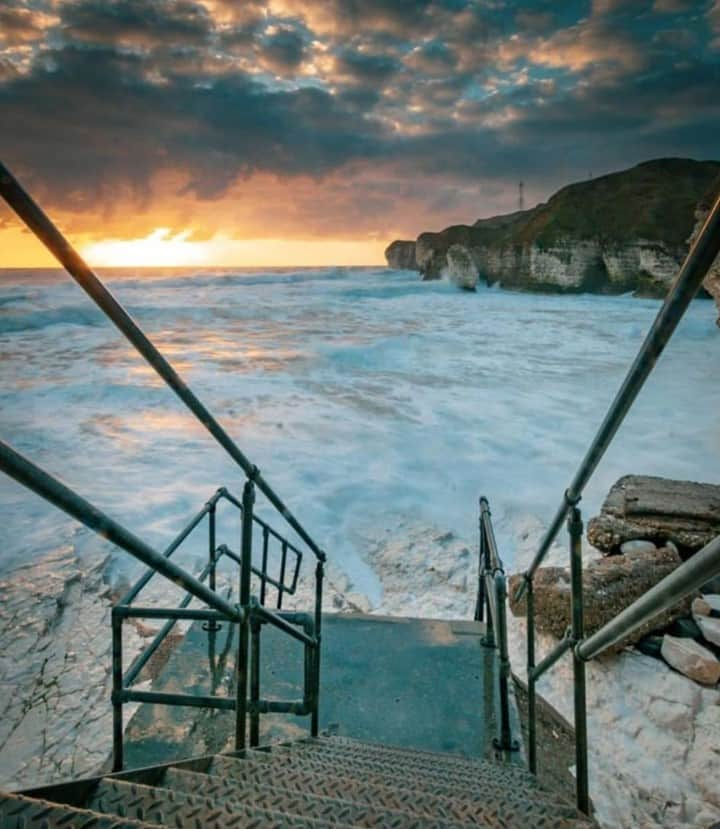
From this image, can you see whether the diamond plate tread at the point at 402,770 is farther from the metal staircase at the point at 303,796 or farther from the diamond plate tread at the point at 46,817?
the diamond plate tread at the point at 46,817

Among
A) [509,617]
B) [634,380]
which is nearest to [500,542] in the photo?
[509,617]

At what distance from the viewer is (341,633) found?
4305mm

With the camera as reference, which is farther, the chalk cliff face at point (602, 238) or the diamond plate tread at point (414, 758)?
the chalk cliff face at point (602, 238)

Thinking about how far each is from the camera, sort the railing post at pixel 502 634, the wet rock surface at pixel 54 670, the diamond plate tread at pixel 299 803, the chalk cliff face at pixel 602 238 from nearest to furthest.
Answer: the diamond plate tread at pixel 299 803 → the railing post at pixel 502 634 → the wet rock surface at pixel 54 670 → the chalk cliff face at pixel 602 238

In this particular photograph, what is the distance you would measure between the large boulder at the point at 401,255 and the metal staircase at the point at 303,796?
12119cm

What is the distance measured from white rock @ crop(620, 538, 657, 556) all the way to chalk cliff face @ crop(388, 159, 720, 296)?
5022cm

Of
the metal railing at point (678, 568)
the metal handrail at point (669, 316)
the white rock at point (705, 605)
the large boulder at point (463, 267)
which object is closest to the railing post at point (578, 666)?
the metal railing at point (678, 568)

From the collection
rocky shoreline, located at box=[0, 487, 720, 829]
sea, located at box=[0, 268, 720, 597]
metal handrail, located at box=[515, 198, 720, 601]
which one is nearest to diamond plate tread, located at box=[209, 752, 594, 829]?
metal handrail, located at box=[515, 198, 720, 601]

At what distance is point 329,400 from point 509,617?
40.4ft

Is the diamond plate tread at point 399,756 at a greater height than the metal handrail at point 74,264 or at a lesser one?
lesser

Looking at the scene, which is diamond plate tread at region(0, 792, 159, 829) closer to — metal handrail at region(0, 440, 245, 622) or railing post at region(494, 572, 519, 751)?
metal handrail at region(0, 440, 245, 622)

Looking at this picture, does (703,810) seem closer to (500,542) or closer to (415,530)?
(500,542)

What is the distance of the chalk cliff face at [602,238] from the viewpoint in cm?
5591

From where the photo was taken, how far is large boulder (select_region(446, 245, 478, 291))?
74.8 metres
